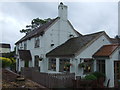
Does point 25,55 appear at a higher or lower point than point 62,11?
lower

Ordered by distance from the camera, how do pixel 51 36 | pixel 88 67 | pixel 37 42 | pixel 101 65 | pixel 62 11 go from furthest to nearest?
pixel 37 42 < pixel 62 11 < pixel 51 36 < pixel 88 67 < pixel 101 65

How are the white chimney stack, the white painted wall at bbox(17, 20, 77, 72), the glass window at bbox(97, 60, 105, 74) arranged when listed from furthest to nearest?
the white chimney stack < the white painted wall at bbox(17, 20, 77, 72) < the glass window at bbox(97, 60, 105, 74)

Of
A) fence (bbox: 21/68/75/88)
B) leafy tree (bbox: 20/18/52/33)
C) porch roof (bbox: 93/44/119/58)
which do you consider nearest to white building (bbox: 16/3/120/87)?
porch roof (bbox: 93/44/119/58)

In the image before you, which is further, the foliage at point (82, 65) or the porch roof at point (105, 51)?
the foliage at point (82, 65)

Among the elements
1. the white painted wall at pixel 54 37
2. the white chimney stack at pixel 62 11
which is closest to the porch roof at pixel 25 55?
the white painted wall at pixel 54 37

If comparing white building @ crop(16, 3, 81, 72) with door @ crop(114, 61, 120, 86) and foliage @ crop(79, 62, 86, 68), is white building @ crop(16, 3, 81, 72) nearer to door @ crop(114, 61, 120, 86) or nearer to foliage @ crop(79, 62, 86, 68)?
foliage @ crop(79, 62, 86, 68)

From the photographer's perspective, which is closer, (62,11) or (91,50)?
(91,50)

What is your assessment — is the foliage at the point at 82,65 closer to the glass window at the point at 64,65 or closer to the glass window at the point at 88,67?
the glass window at the point at 88,67

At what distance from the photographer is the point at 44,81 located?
13.7 m

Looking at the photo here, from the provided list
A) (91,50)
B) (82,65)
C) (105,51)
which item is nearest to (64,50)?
(91,50)

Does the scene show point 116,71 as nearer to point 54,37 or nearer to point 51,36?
point 54,37

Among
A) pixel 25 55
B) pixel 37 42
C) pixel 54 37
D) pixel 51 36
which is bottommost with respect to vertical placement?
pixel 25 55

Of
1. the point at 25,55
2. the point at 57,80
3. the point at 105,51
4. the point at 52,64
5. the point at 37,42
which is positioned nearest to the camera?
the point at 57,80

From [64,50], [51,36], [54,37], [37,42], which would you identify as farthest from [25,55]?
[64,50]
